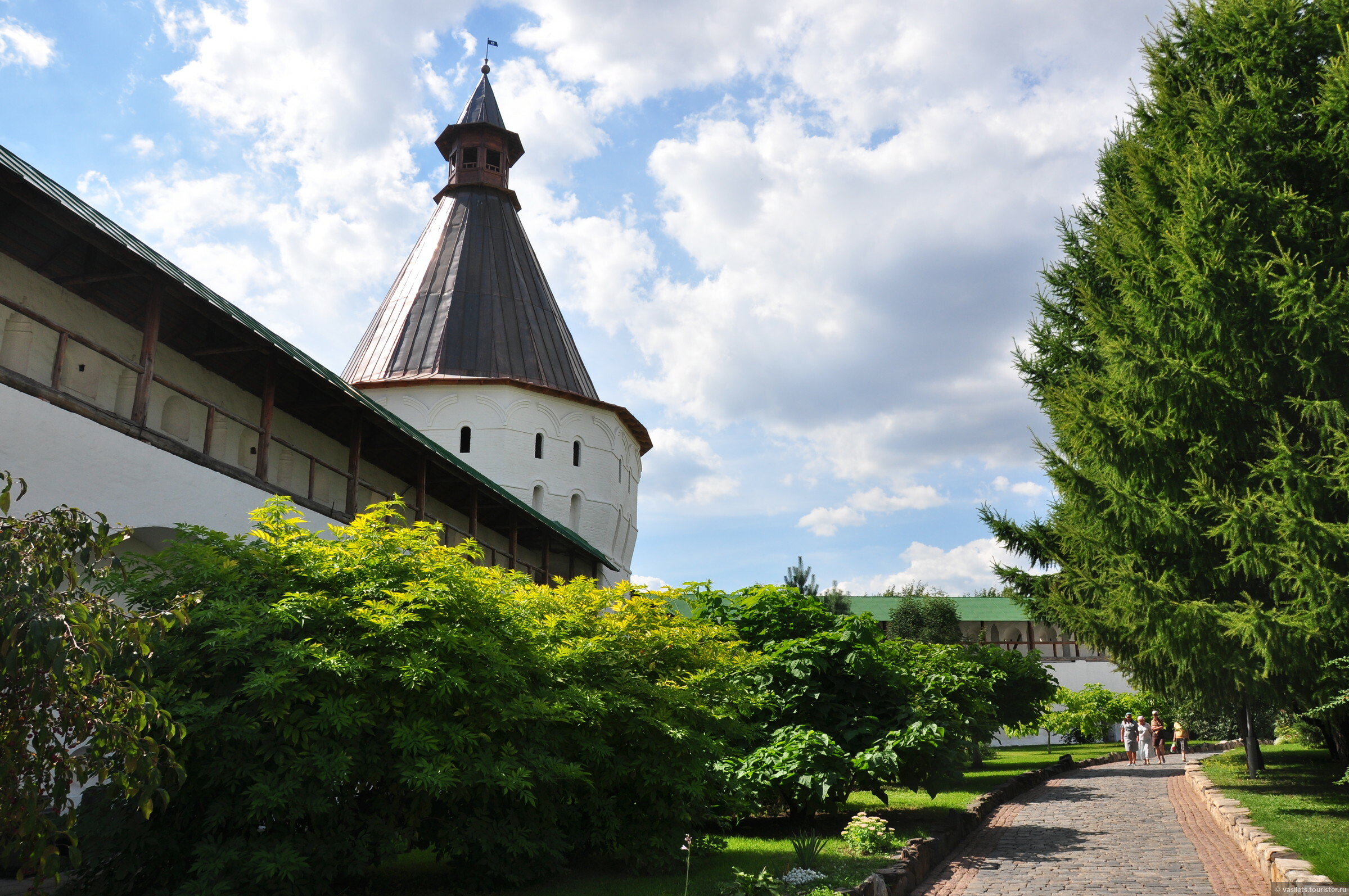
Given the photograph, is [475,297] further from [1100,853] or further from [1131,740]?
[1100,853]

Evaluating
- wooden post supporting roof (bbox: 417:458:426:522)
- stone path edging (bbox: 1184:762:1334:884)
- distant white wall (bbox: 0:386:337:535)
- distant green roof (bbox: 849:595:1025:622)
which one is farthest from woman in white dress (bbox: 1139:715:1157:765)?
distant white wall (bbox: 0:386:337:535)

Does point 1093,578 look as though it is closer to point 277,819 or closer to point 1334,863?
point 1334,863

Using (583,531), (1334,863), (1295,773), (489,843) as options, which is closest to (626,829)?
(489,843)

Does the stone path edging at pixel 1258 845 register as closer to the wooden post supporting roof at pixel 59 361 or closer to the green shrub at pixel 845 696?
the green shrub at pixel 845 696

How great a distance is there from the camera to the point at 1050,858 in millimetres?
9734

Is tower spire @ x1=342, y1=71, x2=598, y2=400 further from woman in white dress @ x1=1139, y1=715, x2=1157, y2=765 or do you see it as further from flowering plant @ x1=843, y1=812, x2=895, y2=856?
flowering plant @ x1=843, y1=812, x2=895, y2=856

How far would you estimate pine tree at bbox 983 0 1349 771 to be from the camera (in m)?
10.5

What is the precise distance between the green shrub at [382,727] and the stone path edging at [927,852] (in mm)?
1712

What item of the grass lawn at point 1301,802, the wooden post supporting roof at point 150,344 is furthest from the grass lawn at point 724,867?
the wooden post supporting roof at point 150,344

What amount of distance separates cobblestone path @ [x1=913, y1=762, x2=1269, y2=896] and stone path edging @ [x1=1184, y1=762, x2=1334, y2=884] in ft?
0.39

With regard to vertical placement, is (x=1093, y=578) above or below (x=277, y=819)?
above

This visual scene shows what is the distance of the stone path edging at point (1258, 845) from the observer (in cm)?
724

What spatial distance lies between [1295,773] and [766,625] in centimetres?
1054

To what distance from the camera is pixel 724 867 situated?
874cm
